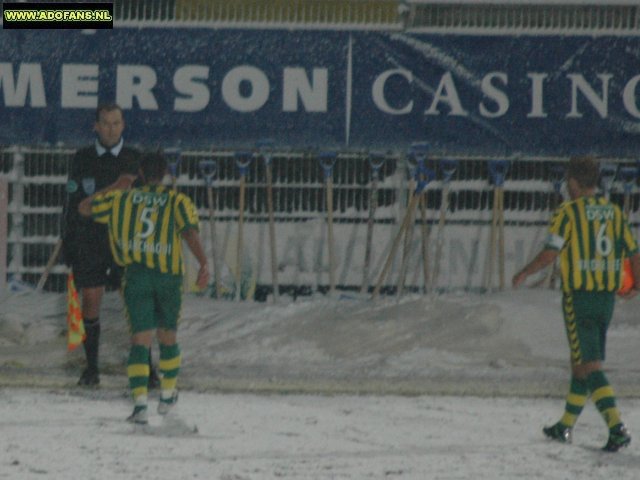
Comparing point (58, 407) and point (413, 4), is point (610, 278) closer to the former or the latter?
point (58, 407)

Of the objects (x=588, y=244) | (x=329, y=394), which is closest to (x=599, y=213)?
(x=588, y=244)

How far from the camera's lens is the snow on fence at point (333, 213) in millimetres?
13922

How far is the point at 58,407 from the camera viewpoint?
8.98m

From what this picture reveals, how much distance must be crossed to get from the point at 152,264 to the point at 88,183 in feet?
5.69

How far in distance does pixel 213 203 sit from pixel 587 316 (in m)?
6.77

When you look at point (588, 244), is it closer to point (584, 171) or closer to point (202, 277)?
point (584, 171)

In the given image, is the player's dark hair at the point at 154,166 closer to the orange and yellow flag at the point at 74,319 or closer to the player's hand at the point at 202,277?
the player's hand at the point at 202,277

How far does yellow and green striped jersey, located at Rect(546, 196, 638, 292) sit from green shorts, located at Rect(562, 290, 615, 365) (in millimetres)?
43

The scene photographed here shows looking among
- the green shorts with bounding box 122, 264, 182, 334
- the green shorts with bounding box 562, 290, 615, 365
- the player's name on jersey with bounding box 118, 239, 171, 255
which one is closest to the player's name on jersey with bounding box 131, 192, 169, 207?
the player's name on jersey with bounding box 118, 239, 171, 255

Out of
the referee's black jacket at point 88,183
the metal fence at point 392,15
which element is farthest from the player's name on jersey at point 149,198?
the metal fence at point 392,15

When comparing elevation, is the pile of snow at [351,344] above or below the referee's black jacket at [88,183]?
below

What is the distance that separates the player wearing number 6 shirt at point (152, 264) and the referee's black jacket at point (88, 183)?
141 centimetres

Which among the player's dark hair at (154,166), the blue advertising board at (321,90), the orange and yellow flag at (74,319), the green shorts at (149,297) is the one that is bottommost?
the orange and yellow flag at (74,319)

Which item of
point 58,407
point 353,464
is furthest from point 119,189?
point 353,464
